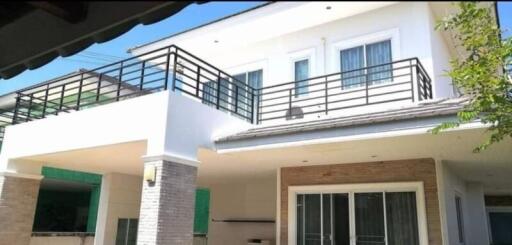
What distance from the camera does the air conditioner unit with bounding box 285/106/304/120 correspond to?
10.9 meters

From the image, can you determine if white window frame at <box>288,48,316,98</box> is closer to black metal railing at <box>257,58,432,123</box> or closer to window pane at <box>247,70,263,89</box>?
black metal railing at <box>257,58,432,123</box>

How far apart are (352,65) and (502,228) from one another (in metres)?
10.2

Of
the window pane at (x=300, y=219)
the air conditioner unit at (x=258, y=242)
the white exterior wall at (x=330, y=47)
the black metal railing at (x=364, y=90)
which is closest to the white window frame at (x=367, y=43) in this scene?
the white exterior wall at (x=330, y=47)

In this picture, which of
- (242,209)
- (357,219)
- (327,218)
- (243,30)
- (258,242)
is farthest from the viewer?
(242,209)

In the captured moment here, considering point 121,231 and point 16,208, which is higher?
point 16,208

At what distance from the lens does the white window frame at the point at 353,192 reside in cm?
919

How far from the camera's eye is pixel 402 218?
950 centimetres

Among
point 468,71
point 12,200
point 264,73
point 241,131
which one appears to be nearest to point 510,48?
point 468,71

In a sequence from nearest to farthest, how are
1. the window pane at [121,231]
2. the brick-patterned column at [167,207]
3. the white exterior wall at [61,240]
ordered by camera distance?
the brick-patterned column at [167,207]
the white exterior wall at [61,240]
the window pane at [121,231]

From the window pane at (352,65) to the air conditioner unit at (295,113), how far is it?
3.99 feet

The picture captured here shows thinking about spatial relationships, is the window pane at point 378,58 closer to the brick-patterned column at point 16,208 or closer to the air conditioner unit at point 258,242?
the air conditioner unit at point 258,242

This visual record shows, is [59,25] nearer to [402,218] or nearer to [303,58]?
[402,218]

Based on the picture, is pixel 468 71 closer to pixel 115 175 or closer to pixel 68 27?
pixel 68 27

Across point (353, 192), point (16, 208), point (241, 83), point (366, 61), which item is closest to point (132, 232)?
point (16, 208)
